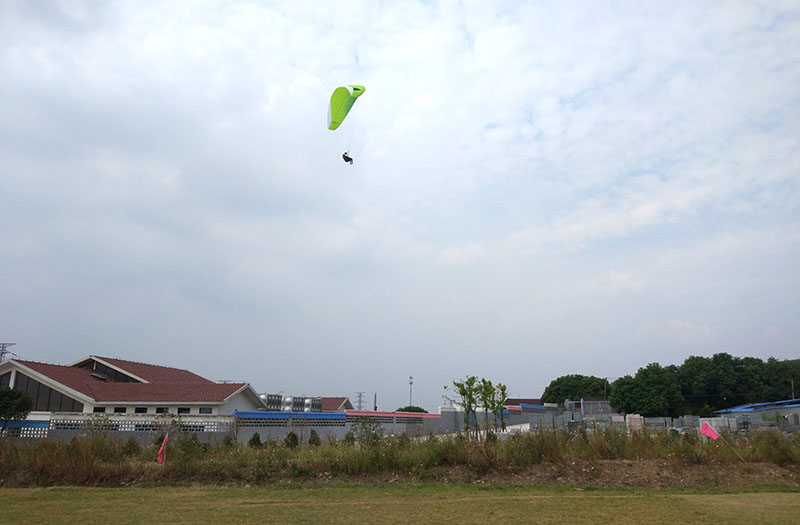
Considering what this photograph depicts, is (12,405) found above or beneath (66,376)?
beneath

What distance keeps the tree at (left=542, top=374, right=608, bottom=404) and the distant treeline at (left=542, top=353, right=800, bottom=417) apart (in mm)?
10924

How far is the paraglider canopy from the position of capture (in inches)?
720

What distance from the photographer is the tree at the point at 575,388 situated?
84.9 metres

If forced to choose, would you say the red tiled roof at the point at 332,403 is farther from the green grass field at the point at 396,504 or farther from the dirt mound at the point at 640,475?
the green grass field at the point at 396,504

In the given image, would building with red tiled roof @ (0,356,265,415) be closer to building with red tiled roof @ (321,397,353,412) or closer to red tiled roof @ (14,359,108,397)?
red tiled roof @ (14,359,108,397)

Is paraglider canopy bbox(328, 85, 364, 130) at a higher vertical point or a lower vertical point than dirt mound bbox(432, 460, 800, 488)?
higher

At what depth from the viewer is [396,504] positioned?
9625 mm

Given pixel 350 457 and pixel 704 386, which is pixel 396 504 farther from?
pixel 704 386

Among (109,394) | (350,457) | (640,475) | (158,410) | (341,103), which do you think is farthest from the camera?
(109,394)

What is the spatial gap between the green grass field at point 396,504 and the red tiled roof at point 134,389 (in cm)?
2194

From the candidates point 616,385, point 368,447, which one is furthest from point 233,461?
point 616,385

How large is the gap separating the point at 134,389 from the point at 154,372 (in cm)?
830

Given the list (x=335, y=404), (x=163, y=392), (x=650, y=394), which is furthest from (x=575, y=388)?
(x=163, y=392)

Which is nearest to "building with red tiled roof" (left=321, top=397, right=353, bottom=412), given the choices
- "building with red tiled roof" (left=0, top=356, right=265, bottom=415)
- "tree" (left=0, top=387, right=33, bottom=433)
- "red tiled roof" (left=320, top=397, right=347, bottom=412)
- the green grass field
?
"red tiled roof" (left=320, top=397, right=347, bottom=412)
